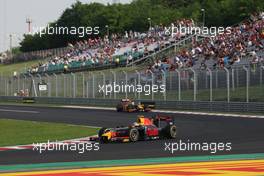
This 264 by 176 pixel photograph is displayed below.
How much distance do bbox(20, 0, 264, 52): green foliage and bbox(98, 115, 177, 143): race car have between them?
38306mm

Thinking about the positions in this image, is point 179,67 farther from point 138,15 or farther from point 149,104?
point 138,15

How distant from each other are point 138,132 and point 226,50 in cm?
1757

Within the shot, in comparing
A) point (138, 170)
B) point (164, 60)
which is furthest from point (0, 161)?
point (164, 60)

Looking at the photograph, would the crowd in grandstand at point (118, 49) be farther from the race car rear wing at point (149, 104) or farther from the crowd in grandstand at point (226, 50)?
the race car rear wing at point (149, 104)

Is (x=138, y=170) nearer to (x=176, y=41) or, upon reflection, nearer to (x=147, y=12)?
(x=176, y=41)

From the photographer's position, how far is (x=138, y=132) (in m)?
17.9

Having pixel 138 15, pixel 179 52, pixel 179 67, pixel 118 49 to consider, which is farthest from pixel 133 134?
pixel 138 15

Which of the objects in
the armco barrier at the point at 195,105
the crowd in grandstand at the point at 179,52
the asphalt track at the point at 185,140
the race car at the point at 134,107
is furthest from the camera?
the crowd in grandstand at the point at 179,52

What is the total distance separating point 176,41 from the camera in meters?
48.5

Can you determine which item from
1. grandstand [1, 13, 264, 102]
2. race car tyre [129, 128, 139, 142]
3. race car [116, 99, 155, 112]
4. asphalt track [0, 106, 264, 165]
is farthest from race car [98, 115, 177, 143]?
race car [116, 99, 155, 112]

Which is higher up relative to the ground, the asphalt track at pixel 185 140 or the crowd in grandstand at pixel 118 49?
the crowd in grandstand at pixel 118 49

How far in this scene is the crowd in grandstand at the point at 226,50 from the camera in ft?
109

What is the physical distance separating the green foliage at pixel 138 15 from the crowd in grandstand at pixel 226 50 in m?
17.7

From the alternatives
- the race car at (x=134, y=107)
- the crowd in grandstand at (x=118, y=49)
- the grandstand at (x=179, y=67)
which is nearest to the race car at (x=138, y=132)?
the grandstand at (x=179, y=67)
